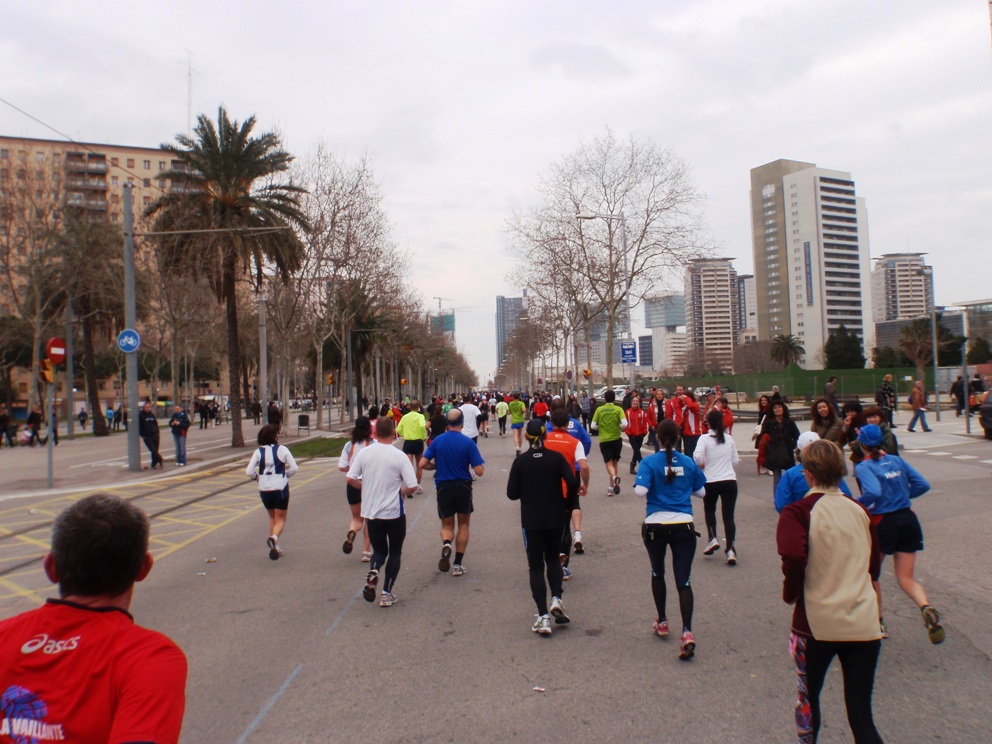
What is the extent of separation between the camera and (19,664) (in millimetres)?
1961

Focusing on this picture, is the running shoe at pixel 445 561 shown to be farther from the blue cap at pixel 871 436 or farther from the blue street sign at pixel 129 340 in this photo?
the blue street sign at pixel 129 340

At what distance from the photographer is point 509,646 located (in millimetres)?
5906

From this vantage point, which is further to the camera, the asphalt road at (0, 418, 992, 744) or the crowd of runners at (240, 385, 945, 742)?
A: the asphalt road at (0, 418, 992, 744)

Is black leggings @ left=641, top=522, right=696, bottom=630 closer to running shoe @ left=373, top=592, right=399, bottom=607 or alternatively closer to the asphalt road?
the asphalt road

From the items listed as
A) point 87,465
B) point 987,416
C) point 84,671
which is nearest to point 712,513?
point 84,671

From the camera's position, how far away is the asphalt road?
4473 mm

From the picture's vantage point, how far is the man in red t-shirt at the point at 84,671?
190cm

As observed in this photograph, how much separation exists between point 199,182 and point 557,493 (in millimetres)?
24130

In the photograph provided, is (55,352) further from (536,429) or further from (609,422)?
(536,429)

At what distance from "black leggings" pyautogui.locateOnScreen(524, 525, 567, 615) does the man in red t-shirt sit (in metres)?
4.41

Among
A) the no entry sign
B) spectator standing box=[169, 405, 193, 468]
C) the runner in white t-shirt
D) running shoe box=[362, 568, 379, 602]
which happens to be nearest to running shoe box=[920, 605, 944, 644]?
the runner in white t-shirt

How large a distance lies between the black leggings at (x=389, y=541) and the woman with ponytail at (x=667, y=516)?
2363 millimetres

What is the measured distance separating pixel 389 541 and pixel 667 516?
2.78m

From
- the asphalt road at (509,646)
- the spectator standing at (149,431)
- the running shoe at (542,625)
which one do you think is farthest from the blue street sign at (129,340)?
the running shoe at (542,625)
